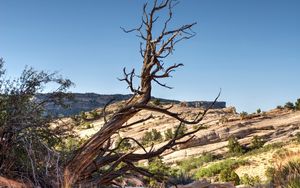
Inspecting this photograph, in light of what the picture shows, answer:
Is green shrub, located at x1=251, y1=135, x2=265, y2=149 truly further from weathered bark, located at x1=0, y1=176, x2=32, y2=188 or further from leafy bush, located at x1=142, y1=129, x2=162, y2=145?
weathered bark, located at x1=0, y1=176, x2=32, y2=188

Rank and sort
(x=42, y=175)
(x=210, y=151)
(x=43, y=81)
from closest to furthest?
(x=42, y=175), (x=43, y=81), (x=210, y=151)

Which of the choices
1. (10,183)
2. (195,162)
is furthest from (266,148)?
(10,183)

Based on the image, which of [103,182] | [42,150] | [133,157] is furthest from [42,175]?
[133,157]

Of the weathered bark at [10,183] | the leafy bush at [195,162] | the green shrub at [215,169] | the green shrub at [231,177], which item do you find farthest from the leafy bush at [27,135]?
the leafy bush at [195,162]

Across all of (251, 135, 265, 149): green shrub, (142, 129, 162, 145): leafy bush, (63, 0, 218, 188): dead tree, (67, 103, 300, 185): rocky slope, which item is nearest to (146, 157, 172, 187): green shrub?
(63, 0, 218, 188): dead tree

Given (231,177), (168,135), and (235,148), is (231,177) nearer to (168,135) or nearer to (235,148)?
(235,148)

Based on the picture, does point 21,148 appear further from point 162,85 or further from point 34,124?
point 162,85

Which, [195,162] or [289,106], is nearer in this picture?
[195,162]

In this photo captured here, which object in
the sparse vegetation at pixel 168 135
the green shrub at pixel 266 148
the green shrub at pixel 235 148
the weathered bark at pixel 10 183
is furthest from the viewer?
the sparse vegetation at pixel 168 135

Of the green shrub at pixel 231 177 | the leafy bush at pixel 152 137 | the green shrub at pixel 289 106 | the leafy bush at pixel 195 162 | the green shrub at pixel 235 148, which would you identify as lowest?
the leafy bush at pixel 195 162

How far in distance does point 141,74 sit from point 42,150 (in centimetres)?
267

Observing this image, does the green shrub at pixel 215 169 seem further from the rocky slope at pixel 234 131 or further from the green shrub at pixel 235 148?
the green shrub at pixel 235 148

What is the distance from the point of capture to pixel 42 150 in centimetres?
876

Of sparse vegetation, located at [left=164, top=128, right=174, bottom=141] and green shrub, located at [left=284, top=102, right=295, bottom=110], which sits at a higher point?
green shrub, located at [left=284, top=102, right=295, bottom=110]
